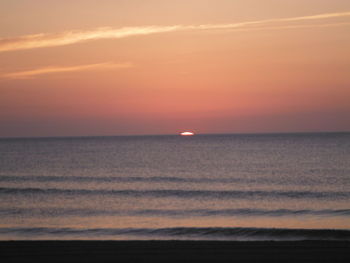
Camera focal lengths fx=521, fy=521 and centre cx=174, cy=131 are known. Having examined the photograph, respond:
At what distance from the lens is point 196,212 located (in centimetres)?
2686

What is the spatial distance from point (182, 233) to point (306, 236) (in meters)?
4.76

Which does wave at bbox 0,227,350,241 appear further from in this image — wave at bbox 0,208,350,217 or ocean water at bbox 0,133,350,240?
wave at bbox 0,208,350,217
